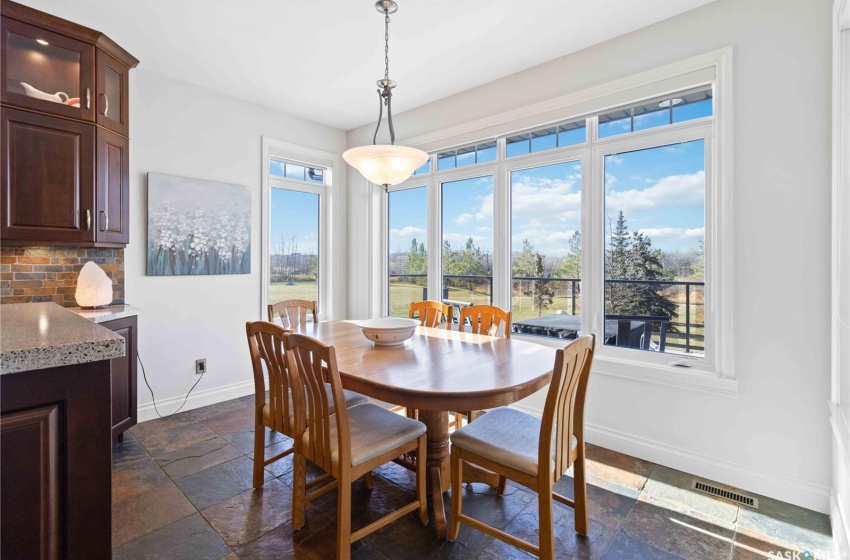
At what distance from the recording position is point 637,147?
2750 millimetres

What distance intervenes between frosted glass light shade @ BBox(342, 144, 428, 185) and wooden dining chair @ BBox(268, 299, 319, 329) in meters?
1.23

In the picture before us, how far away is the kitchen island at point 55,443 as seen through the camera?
2.92 ft

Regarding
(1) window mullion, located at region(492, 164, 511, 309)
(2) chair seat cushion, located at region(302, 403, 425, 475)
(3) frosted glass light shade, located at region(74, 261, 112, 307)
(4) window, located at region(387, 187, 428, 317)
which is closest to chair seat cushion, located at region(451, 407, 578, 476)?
(2) chair seat cushion, located at region(302, 403, 425, 475)

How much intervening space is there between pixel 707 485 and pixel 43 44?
476 centimetres

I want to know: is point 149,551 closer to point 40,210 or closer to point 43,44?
point 40,210

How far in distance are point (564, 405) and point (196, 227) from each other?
3.34m

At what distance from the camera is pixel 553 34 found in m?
2.71

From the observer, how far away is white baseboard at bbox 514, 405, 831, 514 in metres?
2.12

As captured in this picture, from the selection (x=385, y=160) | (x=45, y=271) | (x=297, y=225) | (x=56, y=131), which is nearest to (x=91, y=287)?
(x=45, y=271)

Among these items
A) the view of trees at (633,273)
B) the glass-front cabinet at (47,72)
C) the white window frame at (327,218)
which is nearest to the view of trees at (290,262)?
the white window frame at (327,218)

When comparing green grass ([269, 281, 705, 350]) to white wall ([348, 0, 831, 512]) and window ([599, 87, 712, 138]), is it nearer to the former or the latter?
white wall ([348, 0, 831, 512])

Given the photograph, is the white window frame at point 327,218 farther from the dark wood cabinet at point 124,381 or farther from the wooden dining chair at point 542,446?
the wooden dining chair at point 542,446

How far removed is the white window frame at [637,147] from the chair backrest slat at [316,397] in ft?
6.55

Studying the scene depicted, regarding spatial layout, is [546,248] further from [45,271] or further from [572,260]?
[45,271]
